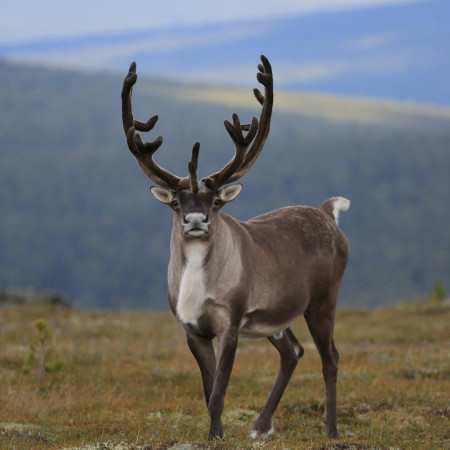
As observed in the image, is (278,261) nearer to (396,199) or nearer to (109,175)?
(396,199)

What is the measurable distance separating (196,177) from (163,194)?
41 centimetres

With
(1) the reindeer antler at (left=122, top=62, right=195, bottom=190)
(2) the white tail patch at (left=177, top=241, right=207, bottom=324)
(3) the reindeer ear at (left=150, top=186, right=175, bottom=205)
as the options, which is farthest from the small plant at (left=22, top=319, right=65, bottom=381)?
(3) the reindeer ear at (left=150, top=186, right=175, bottom=205)

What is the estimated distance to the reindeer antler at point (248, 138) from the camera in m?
8.38

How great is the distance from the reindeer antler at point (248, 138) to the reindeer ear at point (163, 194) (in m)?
0.43

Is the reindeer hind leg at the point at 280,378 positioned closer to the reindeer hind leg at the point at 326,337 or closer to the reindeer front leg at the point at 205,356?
the reindeer hind leg at the point at 326,337

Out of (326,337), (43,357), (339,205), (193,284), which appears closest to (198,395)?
(43,357)

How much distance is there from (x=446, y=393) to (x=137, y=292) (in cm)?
9800

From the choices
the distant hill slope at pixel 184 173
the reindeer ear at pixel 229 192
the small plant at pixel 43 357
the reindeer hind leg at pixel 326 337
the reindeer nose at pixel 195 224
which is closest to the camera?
the reindeer nose at pixel 195 224

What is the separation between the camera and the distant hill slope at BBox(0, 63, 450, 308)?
107 meters

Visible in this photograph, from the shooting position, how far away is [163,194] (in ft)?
26.6

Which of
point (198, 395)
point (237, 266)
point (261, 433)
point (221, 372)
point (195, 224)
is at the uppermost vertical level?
point (195, 224)

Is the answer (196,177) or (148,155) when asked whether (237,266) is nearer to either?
(196,177)

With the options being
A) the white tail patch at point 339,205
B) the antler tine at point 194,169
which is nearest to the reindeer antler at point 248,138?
the antler tine at point 194,169

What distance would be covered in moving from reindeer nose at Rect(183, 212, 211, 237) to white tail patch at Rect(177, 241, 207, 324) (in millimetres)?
225
